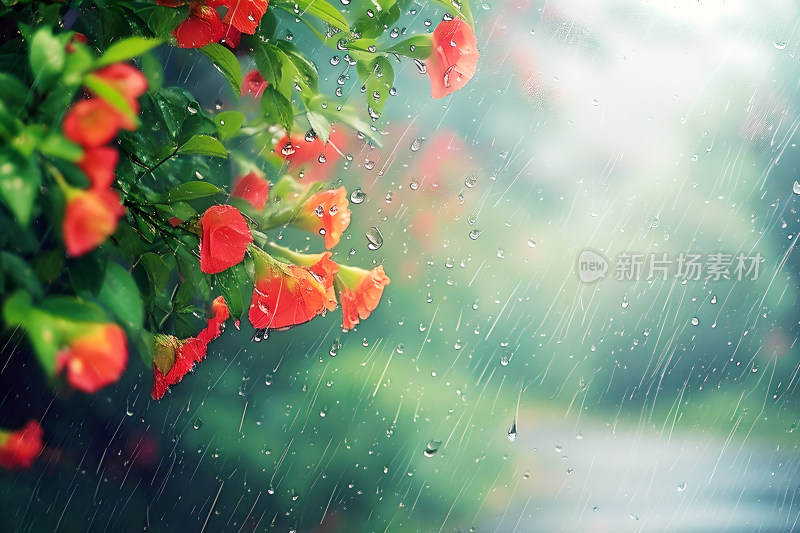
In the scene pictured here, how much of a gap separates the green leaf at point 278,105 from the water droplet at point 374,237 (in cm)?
28

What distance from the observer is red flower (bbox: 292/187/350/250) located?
1.17 feet

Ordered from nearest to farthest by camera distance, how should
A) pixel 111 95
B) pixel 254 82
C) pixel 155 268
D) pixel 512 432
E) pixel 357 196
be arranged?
pixel 111 95, pixel 155 268, pixel 254 82, pixel 357 196, pixel 512 432

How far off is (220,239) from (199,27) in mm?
86

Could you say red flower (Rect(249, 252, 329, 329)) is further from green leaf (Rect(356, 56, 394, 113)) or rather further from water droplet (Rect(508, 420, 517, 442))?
water droplet (Rect(508, 420, 517, 442))

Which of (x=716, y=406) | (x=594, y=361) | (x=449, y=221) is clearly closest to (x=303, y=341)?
(x=449, y=221)

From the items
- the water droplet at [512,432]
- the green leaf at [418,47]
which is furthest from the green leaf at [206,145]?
the water droplet at [512,432]

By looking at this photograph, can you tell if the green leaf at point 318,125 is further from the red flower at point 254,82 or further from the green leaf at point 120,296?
the green leaf at point 120,296

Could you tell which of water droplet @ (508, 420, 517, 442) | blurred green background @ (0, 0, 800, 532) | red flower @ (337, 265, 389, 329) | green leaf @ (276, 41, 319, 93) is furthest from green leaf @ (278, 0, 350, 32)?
water droplet @ (508, 420, 517, 442)

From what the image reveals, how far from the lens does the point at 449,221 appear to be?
71 cm

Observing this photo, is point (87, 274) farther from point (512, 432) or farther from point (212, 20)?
point (512, 432)

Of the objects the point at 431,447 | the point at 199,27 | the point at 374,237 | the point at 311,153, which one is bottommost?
the point at 431,447

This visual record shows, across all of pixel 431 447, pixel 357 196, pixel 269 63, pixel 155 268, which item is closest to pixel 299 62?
pixel 269 63

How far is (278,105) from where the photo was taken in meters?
0.34

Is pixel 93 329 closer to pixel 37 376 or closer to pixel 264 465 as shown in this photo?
pixel 37 376
